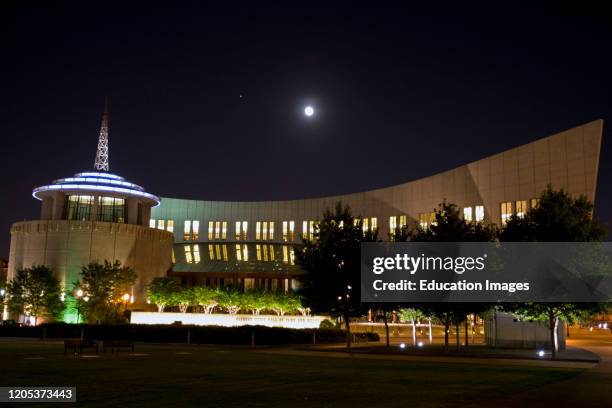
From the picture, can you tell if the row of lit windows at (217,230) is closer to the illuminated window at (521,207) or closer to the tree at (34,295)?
the tree at (34,295)

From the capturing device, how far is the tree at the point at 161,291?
75062 mm

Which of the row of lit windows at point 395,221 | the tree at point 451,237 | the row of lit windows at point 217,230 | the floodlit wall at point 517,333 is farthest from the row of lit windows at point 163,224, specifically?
the floodlit wall at point 517,333

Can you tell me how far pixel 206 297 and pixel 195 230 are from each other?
3204 centimetres

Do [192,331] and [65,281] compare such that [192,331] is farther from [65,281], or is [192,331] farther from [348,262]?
[65,281]

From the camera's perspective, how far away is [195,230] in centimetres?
10750

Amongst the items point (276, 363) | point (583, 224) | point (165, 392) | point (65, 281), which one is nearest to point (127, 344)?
point (276, 363)

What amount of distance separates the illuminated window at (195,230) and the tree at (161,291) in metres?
30.0

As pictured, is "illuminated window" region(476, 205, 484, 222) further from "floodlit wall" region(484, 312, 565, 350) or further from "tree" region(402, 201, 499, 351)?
"tree" region(402, 201, 499, 351)

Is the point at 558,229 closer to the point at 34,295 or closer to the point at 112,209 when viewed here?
the point at 34,295

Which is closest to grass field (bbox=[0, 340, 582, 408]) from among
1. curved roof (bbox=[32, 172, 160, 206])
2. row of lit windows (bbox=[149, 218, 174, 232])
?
curved roof (bbox=[32, 172, 160, 206])

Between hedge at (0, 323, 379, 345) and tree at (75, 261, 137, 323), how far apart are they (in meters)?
10.6

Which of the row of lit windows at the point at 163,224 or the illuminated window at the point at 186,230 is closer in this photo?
the row of lit windows at the point at 163,224

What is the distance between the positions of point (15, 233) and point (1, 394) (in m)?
67.2

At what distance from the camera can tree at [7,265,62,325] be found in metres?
64.8
